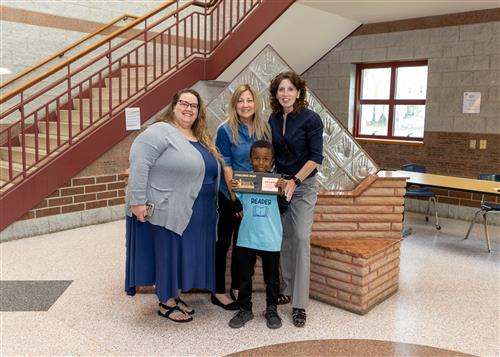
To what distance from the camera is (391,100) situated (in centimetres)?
715

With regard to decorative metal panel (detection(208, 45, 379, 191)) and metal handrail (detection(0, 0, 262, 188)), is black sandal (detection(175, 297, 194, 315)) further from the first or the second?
metal handrail (detection(0, 0, 262, 188))

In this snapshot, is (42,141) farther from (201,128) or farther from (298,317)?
(298,317)

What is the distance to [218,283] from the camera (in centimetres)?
304

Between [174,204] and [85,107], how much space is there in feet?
13.8

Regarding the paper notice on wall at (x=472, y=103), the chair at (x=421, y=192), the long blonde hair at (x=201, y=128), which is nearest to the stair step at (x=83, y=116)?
the long blonde hair at (x=201, y=128)

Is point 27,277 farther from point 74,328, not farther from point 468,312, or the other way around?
point 468,312

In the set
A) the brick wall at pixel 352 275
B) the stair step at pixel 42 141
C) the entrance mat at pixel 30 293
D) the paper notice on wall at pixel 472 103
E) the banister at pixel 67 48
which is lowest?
the entrance mat at pixel 30 293

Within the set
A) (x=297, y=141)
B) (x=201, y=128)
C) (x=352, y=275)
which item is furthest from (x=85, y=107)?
(x=352, y=275)

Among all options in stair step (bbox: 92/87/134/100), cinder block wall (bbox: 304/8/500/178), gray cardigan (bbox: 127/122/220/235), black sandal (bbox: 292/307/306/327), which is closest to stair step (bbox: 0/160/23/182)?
stair step (bbox: 92/87/134/100)

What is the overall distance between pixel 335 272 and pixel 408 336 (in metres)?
0.61

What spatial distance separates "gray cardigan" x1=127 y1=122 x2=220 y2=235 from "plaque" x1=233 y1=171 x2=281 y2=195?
27 centimetres

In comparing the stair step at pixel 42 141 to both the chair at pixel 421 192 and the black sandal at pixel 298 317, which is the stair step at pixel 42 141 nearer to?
the black sandal at pixel 298 317

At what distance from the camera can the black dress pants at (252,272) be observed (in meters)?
2.74

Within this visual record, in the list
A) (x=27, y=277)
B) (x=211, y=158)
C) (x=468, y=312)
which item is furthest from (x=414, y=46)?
(x=27, y=277)
